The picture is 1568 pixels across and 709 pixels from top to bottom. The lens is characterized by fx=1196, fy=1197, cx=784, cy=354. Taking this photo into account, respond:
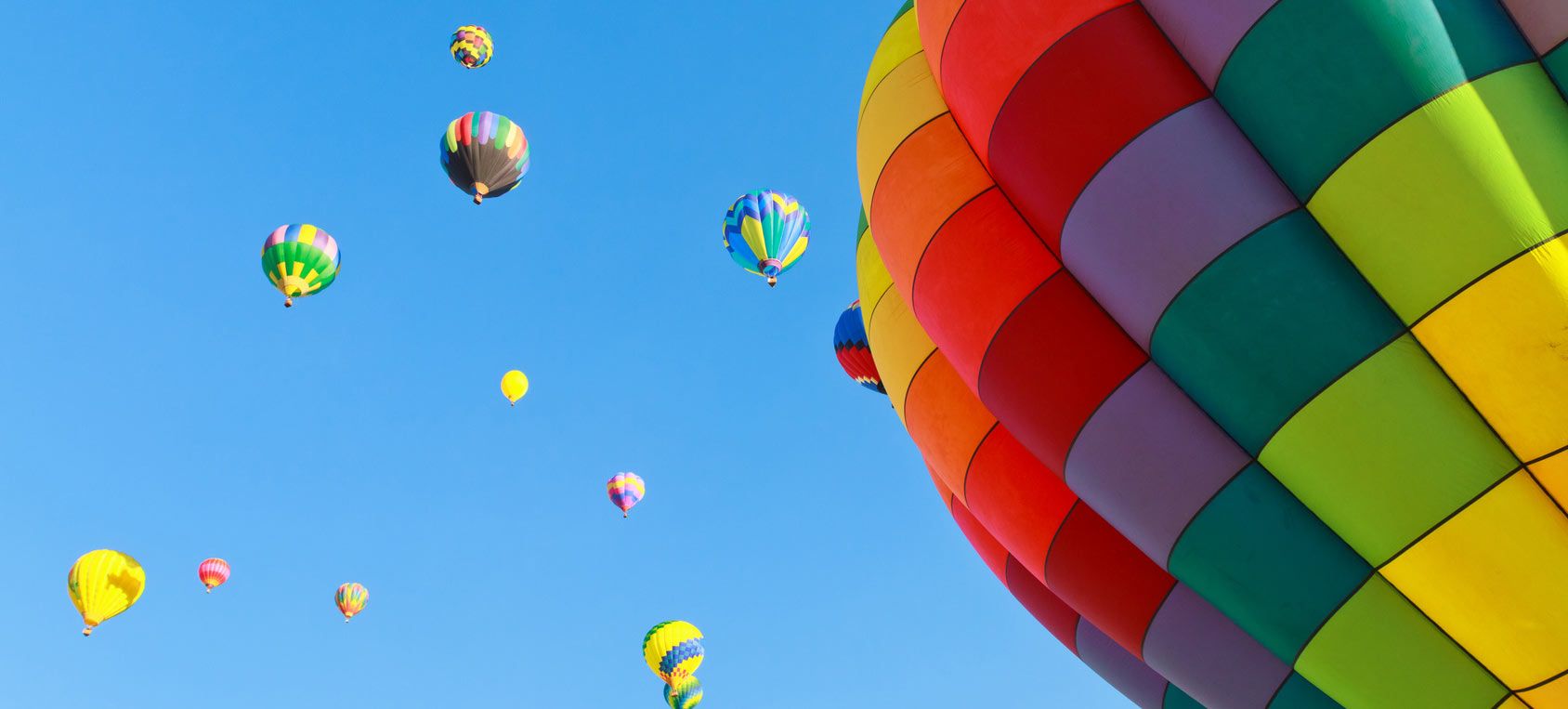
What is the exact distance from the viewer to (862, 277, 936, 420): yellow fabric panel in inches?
266

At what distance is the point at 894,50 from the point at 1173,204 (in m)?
2.25

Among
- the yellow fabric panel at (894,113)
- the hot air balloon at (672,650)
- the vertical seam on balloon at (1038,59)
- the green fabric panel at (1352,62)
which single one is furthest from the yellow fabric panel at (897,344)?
the hot air balloon at (672,650)

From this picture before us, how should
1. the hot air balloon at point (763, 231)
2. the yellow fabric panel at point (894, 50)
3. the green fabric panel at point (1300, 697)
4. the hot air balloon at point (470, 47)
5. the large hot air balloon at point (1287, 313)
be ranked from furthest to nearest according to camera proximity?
1. the hot air balloon at point (470, 47)
2. the hot air balloon at point (763, 231)
3. the yellow fabric panel at point (894, 50)
4. the green fabric panel at point (1300, 697)
5. the large hot air balloon at point (1287, 313)

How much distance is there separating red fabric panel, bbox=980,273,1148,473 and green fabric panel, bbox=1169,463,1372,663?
678 mm

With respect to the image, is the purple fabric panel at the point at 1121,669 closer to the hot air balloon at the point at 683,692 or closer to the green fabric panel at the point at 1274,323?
the green fabric panel at the point at 1274,323

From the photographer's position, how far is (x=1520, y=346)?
438 cm

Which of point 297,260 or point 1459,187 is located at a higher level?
point 297,260

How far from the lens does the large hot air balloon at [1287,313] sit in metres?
4.48

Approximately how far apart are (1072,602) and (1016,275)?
1.78m

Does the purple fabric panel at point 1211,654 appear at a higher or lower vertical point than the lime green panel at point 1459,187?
lower

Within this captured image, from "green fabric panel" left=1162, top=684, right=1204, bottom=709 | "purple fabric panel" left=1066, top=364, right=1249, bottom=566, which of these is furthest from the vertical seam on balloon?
"green fabric panel" left=1162, top=684, right=1204, bottom=709

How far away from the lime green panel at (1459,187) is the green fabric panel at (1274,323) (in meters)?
0.15

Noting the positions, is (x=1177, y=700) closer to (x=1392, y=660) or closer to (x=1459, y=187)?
(x=1392, y=660)

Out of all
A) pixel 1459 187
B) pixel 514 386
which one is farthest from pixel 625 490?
pixel 1459 187
